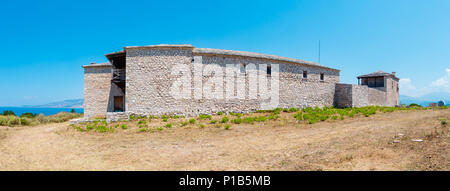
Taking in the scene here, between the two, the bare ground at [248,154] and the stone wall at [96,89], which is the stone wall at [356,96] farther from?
the stone wall at [96,89]

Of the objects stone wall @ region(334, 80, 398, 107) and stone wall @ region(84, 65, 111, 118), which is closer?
stone wall @ region(84, 65, 111, 118)

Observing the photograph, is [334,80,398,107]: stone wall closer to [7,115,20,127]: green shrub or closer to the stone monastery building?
the stone monastery building

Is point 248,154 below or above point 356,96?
below

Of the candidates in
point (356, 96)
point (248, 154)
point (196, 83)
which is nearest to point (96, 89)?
point (196, 83)

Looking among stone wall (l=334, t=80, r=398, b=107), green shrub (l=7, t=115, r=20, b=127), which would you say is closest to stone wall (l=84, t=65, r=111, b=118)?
green shrub (l=7, t=115, r=20, b=127)

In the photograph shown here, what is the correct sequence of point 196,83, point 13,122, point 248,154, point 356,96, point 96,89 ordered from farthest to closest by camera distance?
point 356,96, point 96,89, point 196,83, point 13,122, point 248,154

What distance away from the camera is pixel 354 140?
695cm

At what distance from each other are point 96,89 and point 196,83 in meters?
10.3

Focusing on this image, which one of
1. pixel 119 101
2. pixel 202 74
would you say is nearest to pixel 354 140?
pixel 202 74

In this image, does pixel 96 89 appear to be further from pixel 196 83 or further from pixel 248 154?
pixel 248 154

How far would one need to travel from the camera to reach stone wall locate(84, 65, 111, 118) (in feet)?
61.3

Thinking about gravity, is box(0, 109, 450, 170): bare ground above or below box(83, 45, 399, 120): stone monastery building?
below

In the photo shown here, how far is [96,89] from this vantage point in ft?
61.5
